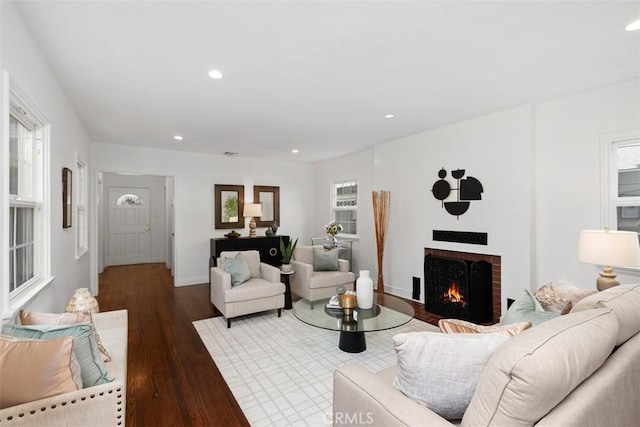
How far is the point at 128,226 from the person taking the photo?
7.99 m

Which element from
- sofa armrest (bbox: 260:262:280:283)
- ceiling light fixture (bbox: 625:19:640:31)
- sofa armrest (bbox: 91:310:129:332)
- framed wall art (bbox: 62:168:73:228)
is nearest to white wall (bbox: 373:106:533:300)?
ceiling light fixture (bbox: 625:19:640:31)

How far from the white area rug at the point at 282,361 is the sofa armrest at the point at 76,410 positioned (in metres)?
0.95

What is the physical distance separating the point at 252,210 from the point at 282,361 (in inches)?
148

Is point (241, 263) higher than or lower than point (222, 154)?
lower

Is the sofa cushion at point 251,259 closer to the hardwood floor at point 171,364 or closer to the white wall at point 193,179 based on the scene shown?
the hardwood floor at point 171,364

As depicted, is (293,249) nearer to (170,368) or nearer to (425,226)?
(425,226)

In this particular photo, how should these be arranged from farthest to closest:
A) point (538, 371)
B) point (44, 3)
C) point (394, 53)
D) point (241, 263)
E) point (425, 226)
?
1. point (425, 226)
2. point (241, 263)
3. point (394, 53)
4. point (44, 3)
5. point (538, 371)

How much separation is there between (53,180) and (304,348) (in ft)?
8.86

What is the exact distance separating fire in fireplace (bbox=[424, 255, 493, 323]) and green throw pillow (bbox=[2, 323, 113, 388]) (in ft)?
11.8

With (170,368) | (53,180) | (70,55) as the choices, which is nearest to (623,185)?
(170,368)

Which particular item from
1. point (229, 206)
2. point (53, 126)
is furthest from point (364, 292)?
point (229, 206)

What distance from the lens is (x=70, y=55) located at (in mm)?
2266

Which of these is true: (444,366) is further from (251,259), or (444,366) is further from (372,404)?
(251,259)

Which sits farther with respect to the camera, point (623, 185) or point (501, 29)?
point (623, 185)
